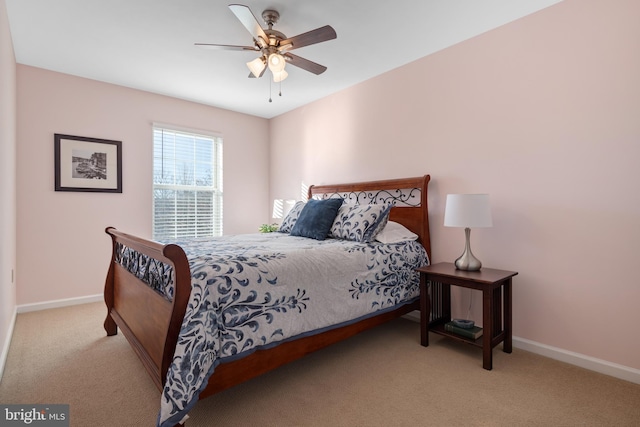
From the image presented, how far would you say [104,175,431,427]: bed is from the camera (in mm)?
1440

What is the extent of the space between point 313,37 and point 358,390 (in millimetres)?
2321

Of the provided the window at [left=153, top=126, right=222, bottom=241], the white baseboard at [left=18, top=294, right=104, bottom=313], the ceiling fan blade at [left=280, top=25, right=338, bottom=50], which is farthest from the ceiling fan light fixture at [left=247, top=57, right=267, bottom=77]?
the white baseboard at [left=18, top=294, right=104, bottom=313]

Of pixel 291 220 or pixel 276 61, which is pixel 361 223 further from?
pixel 276 61

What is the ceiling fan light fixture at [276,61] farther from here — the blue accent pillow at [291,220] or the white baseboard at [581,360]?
the white baseboard at [581,360]

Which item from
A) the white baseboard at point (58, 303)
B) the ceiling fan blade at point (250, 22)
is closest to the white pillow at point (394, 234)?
the ceiling fan blade at point (250, 22)

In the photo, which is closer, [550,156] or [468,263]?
[550,156]

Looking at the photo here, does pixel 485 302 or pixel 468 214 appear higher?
pixel 468 214

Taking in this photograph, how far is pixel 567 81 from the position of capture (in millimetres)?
2264

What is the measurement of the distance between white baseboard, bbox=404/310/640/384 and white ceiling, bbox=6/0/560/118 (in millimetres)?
2514

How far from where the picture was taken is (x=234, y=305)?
161 cm

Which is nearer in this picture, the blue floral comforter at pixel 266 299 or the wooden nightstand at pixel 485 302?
the blue floral comforter at pixel 266 299

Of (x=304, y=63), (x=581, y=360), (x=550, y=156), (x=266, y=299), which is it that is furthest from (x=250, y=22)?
(x=581, y=360)
